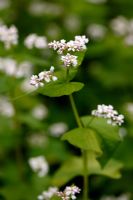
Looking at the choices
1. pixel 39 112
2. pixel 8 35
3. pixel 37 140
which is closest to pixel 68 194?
pixel 8 35

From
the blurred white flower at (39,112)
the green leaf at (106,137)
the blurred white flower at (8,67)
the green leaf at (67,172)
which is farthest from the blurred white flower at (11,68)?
the green leaf at (106,137)

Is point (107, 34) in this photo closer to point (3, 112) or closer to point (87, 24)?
point (87, 24)

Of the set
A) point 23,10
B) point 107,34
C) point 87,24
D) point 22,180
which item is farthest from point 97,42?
point 22,180

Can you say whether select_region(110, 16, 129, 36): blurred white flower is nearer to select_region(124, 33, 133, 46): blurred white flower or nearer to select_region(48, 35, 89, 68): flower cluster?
select_region(124, 33, 133, 46): blurred white flower

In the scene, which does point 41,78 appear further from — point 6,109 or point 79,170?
point 6,109

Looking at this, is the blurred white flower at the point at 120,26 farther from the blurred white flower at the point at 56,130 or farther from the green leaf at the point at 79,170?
the green leaf at the point at 79,170

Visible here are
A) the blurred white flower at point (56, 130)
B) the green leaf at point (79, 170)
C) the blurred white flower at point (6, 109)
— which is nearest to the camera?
the green leaf at point (79, 170)

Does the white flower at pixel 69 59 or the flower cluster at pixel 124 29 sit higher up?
the flower cluster at pixel 124 29
